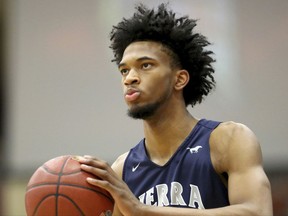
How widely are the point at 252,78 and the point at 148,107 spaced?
2.99 metres

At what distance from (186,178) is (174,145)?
0.88 feet

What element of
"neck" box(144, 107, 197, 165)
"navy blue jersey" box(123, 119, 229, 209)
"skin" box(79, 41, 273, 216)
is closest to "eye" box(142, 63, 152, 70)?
"skin" box(79, 41, 273, 216)

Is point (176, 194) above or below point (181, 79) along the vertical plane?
below

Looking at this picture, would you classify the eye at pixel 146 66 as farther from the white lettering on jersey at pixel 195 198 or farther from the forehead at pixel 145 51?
the white lettering on jersey at pixel 195 198

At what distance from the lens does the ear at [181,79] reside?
378cm

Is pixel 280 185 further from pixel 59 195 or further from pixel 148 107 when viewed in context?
pixel 59 195

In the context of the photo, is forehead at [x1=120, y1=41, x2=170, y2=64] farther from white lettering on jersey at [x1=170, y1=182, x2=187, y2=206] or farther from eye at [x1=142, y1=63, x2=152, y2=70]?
white lettering on jersey at [x1=170, y1=182, x2=187, y2=206]

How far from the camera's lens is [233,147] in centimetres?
333

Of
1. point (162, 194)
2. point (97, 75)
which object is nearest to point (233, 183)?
point (162, 194)

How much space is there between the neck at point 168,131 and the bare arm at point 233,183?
1.09ft

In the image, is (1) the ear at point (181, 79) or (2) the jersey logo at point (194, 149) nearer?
(2) the jersey logo at point (194, 149)

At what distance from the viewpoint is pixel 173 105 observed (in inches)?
147


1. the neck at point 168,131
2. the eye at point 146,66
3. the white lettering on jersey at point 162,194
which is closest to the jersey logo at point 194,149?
the neck at point 168,131

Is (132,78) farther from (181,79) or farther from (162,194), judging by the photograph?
(162,194)
